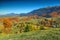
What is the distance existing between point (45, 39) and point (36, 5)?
15.3 feet

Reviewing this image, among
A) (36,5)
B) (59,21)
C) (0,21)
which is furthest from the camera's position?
(0,21)

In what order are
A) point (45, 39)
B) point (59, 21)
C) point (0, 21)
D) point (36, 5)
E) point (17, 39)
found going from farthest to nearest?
1. point (0, 21)
2. point (59, 21)
3. point (36, 5)
4. point (17, 39)
5. point (45, 39)

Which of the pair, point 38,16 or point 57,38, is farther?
point 38,16

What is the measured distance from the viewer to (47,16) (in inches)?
397

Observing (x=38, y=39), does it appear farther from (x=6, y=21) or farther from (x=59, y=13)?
(x=6, y=21)

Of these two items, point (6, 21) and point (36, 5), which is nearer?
point (36, 5)

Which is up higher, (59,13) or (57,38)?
(59,13)

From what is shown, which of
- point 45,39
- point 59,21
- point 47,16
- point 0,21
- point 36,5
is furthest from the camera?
point 0,21

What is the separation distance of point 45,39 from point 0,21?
8.05 metres

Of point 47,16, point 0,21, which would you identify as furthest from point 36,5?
point 0,21

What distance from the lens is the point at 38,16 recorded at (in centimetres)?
1072

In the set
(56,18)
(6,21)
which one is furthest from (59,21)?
(6,21)

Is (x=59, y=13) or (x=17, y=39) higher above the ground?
(x=59, y=13)

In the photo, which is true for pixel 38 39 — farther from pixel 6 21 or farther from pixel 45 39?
pixel 6 21
